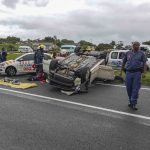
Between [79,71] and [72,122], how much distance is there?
5512 mm

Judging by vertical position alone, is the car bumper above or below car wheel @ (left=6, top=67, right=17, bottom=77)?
above

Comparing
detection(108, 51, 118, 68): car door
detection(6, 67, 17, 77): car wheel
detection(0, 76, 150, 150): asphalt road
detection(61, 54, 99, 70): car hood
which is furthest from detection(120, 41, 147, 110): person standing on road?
detection(108, 51, 118, 68): car door

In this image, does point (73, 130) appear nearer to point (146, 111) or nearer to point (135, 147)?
point (135, 147)

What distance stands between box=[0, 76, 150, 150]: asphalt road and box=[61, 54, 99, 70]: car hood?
1.84m

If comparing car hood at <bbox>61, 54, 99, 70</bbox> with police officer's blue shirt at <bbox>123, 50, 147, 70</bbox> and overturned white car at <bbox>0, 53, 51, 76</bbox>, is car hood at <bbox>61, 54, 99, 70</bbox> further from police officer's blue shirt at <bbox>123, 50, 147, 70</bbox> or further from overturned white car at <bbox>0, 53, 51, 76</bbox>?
overturned white car at <bbox>0, 53, 51, 76</bbox>

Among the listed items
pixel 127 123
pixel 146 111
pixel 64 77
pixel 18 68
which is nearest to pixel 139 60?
pixel 146 111

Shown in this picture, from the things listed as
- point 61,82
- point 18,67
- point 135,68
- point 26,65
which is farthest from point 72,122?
point 18,67

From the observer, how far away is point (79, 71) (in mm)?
13945

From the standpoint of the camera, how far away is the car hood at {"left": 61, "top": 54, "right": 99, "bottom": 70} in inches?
580

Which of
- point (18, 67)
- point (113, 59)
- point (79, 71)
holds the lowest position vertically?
point (18, 67)

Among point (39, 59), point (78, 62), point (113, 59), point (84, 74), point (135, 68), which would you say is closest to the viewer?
point (135, 68)

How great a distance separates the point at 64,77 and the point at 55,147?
7.36m

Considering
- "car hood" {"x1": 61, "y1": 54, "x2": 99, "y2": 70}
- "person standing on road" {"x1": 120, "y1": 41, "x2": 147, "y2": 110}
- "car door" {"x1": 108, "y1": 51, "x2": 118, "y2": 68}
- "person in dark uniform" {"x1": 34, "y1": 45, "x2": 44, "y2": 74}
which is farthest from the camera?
"car door" {"x1": 108, "y1": 51, "x2": 118, "y2": 68}

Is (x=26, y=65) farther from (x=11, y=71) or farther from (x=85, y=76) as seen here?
(x=85, y=76)
